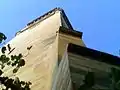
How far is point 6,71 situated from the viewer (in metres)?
7.33

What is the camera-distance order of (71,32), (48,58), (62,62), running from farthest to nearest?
(71,32) < (48,58) < (62,62)

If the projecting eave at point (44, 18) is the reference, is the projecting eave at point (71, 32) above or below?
below

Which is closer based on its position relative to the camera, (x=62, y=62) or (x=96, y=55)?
(x=96, y=55)

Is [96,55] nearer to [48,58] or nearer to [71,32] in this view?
[48,58]

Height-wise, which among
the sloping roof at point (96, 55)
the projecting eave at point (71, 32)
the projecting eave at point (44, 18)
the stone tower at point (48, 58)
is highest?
the projecting eave at point (44, 18)

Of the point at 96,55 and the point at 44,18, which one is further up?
the point at 44,18

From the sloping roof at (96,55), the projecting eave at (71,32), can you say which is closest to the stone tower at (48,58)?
the projecting eave at (71,32)

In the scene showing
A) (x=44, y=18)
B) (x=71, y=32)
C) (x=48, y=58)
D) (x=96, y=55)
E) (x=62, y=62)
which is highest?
(x=44, y=18)

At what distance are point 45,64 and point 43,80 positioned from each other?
0.90 m

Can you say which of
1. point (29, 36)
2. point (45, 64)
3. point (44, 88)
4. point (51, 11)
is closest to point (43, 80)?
point (44, 88)

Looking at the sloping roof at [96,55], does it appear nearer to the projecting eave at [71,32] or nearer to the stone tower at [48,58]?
the stone tower at [48,58]

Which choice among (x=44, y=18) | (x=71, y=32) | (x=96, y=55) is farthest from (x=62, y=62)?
(x=44, y=18)

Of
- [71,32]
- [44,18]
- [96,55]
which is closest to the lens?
[96,55]

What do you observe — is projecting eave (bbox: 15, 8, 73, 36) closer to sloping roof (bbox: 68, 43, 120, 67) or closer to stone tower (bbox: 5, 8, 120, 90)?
stone tower (bbox: 5, 8, 120, 90)
